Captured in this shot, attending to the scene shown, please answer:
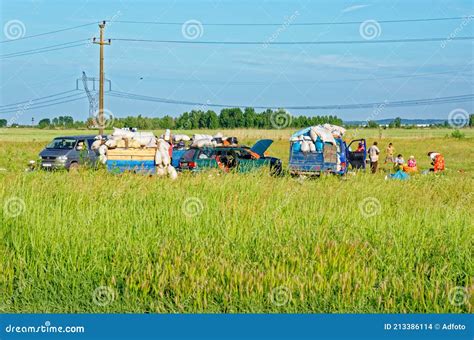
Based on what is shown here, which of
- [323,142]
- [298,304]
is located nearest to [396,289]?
[298,304]

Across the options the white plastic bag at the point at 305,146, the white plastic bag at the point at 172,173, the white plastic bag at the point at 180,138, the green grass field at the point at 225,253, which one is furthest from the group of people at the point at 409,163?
the green grass field at the point at 225,253

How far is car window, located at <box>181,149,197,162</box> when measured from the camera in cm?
2234

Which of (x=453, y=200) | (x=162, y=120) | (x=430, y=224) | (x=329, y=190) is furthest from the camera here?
(x=162, y=120)

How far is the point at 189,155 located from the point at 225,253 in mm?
14860

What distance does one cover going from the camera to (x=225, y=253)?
777 centimetres

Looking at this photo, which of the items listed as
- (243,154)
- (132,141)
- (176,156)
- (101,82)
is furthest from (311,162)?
(101,82)

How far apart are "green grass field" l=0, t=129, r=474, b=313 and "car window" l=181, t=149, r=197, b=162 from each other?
11446 mm

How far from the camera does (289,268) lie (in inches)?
294

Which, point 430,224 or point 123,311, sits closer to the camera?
point 123,311

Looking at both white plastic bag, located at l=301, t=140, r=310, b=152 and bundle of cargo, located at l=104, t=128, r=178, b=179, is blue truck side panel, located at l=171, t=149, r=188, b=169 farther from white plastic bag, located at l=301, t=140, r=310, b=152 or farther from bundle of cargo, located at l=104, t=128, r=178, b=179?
white plastic bag, located at l=301, t=140, r=310, b=152

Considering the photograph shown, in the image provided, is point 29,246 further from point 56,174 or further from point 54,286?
point 56,174

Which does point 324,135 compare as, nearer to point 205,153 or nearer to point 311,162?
point 311,162

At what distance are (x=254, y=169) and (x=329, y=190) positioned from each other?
7.37 feet

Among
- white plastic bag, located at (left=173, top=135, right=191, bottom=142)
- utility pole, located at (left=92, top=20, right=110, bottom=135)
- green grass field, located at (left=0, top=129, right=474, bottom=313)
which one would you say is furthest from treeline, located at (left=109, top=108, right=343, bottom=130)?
green grass field, located at (left=0, top=129, right=474, bottom=313)
